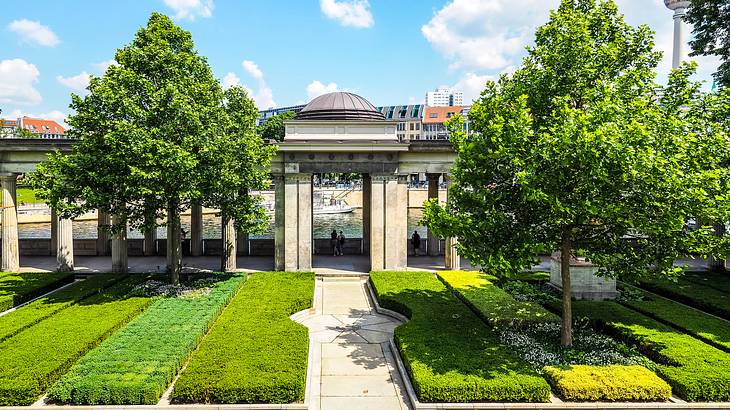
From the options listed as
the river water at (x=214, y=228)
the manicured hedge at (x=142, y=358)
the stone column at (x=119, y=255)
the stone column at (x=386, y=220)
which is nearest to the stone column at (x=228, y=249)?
the stone column at (x=119, y=255)

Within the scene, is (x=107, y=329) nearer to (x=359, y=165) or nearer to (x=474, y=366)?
(x=474, y=366)

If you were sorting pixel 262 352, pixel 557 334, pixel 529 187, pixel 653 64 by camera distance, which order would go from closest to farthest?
A: pixel 529 187, pixel 262 352, pixel 653 64, pixel 557 334

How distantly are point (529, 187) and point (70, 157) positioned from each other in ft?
64.2

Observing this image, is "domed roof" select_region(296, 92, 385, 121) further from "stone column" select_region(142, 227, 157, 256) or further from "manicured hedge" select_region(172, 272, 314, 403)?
"stone column" select_region(142, 227, 157, 256)

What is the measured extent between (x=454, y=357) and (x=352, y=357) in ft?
11.7

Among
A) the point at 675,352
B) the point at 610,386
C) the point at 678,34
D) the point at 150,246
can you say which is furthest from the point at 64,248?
the point at 678,34

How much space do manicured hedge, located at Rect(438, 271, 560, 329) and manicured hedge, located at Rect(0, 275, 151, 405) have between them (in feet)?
45.8

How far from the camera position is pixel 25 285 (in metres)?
23.1

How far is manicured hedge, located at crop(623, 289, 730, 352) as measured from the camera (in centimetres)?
1638

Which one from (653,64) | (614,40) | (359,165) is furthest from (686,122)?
(359,165)

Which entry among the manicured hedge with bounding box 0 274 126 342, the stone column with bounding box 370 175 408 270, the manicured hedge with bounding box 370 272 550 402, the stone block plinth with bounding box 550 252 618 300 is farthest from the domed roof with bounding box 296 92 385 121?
the manicured hedge with bounding box 0 274 126 342

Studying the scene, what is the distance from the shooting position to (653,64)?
15.8 meters

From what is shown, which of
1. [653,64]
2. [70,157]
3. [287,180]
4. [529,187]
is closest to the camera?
[529,187]

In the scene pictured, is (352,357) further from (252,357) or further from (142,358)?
(142,358)
